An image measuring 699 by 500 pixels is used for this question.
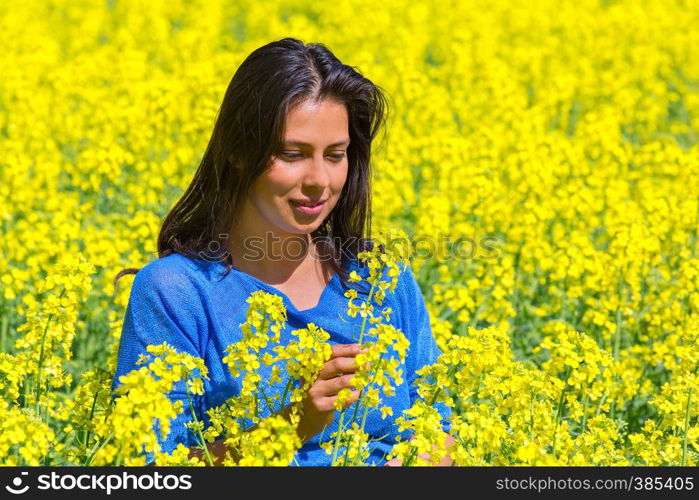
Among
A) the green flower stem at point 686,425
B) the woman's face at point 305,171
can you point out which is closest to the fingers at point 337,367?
the woman's face at point 305,171

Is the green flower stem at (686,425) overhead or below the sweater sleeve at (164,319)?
below

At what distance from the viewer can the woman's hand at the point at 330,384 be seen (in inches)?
94.1

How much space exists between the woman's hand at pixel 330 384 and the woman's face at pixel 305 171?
1.51ft

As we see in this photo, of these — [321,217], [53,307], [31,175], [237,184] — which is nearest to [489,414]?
[321,217]

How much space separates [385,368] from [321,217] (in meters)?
0.57

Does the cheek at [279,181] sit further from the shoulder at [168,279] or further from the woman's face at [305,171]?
the shoulder at [168,279]

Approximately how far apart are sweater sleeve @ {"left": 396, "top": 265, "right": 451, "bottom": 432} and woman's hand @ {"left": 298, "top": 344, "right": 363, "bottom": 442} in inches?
20.9

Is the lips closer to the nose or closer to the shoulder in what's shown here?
the nose

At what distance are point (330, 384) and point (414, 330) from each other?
2.15 ft

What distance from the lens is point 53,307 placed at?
2697 mm

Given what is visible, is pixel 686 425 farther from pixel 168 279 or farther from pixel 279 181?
pixel 168 279

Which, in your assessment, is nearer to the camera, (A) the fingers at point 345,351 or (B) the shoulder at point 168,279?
(A) the fingers at point 345,351

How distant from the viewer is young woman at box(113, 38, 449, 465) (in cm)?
273

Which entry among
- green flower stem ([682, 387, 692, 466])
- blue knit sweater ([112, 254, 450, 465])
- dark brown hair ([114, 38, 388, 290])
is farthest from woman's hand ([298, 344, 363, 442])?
green flower stem ([682, 387, 692, 466])
